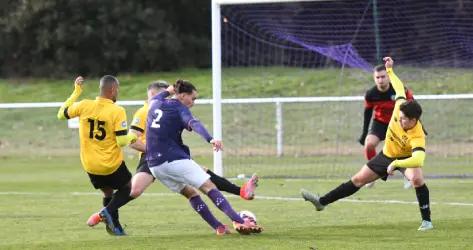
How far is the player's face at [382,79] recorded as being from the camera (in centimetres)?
1650

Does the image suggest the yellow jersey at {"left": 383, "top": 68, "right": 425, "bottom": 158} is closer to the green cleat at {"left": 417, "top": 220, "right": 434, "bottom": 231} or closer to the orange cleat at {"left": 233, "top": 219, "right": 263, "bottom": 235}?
the green cleat at {"left": 417, "top": 220, "right": 434, "bottom": 231}

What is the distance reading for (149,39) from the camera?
132 feet

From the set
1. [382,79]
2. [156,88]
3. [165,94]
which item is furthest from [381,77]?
[165,94]

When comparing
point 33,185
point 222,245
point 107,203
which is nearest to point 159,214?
point 107,203

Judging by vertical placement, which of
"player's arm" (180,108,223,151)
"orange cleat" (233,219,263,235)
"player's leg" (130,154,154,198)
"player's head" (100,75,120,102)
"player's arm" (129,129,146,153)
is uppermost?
"player's head" (100,75,120,102)

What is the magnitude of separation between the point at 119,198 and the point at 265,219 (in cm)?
210

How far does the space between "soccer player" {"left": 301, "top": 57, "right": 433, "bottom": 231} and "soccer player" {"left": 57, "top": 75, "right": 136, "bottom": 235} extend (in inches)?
85.7

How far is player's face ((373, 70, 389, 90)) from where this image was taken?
1650 centimetres

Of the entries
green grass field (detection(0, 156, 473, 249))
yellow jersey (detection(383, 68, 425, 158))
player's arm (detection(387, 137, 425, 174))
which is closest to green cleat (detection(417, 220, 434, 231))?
green grass field (detection(0, 156, 473, 249))

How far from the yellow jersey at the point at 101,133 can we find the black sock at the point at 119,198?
0.79 ft

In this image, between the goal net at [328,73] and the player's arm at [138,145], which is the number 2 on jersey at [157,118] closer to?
the player's arm at [138,145]

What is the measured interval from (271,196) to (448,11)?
7.16 meters

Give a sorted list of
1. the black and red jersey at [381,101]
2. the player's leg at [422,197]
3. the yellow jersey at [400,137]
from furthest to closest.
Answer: the black and red jersey at [381,101] < the player's leg at [422,197] < the yellow jersey at [400,137]

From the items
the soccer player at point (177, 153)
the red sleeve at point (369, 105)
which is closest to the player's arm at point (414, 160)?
the soccer player at point (177, 153)
